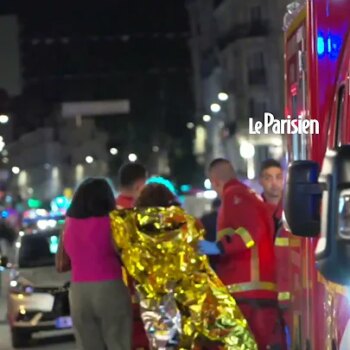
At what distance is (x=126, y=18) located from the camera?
65812 mm

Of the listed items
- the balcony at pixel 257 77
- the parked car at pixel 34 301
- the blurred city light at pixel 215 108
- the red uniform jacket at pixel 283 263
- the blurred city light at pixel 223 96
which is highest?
the balcony at pixel 257 77

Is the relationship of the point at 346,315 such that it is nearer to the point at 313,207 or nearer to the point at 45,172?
the point at 313,207

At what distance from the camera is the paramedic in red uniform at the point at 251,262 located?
7.52m

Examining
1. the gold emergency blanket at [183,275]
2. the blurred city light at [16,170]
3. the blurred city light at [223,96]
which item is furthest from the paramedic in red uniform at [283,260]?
the blurred city light at [16,170]

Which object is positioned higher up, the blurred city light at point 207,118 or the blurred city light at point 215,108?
the blurred city light at point 215,108

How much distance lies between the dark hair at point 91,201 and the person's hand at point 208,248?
0.80 metres

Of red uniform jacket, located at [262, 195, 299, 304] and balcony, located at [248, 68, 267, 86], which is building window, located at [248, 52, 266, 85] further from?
red uniform jacket, located at [262, 195, 299, 304]

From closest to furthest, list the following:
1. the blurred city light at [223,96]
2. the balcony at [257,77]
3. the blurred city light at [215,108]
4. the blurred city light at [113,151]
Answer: the balcony at [257,77] → the blurred city light at [223,96] → the blurred city light at [215,108] → the blurred city light at [113,151]

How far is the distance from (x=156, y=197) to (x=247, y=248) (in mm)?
688

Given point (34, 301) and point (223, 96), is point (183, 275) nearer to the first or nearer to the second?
point (34, 301)

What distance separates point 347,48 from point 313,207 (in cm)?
110

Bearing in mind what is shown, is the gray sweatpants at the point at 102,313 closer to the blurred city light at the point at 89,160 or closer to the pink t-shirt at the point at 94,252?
the pink t-shirt at the point at 94,252

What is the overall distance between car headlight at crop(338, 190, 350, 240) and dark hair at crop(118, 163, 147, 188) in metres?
5.80

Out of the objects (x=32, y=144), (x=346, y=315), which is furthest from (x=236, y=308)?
(x=32, y=144)
